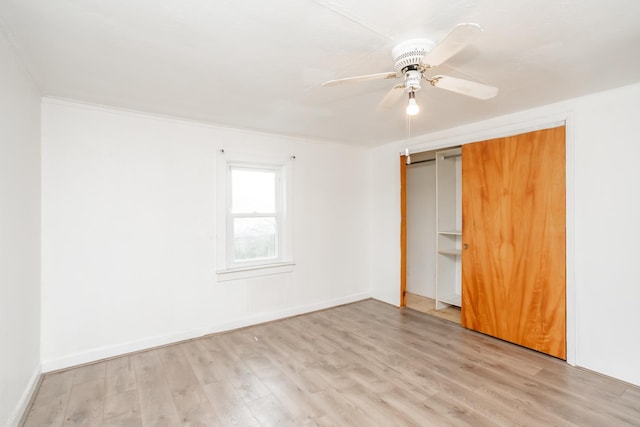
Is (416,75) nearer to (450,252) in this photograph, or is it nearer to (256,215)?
(256,215)

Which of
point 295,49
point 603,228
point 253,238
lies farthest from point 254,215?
point 603,228

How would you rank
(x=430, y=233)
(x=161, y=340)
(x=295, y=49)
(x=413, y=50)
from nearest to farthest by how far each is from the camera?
1. (x=413, y=50)
2. (x=295, y=49)
3. (x=161, y=340)
4. (x=430, y=233)

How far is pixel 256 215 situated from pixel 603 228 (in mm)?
3483

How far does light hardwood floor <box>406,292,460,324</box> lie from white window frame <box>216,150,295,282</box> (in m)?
1.98

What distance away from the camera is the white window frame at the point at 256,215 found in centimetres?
351

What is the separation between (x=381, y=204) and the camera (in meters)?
4.74

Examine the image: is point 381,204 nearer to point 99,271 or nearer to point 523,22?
point 523,22

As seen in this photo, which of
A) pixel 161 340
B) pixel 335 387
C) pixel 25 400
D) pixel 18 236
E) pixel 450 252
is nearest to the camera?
pixel 18 236

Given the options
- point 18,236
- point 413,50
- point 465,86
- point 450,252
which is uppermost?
point 413,50

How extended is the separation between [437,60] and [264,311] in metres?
3.34

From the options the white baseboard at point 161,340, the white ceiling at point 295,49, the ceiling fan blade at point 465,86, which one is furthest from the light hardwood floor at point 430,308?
the ceiling fan blade at point 465,86

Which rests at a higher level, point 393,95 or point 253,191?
point 393,95

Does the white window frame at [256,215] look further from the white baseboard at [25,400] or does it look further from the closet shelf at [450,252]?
the closet shelf at [450,252]

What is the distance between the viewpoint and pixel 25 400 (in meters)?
2.13
